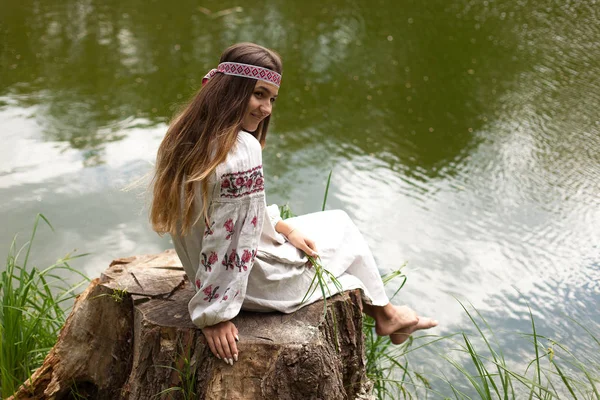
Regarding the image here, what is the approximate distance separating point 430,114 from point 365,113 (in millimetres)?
436

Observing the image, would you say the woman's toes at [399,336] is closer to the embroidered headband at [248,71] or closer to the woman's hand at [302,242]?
the woman's hand at [302,242]

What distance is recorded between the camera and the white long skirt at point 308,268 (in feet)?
6.96

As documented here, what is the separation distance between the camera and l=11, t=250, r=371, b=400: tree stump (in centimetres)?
200

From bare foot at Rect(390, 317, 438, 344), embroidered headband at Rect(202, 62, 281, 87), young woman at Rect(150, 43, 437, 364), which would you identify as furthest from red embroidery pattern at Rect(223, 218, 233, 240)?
bare foot at Rect(390, 317, 438, 344)

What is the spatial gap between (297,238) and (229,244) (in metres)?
0.30

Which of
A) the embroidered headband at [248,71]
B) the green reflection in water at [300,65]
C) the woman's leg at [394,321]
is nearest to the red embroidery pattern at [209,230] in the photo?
the embroidered headband at [248,71]

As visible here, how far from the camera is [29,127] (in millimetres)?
4453

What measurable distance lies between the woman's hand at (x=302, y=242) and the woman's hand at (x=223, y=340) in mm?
340

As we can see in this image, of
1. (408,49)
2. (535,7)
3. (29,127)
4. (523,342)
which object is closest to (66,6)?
(29,127)

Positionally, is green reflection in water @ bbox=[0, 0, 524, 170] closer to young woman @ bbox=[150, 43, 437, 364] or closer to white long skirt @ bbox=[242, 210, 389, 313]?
white long skirt @ bbox=[242, 210, 389, 313]

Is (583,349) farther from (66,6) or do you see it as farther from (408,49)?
(66,6)

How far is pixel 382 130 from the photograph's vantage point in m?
4.67

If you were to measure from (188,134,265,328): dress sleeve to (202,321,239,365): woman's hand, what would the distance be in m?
0.03

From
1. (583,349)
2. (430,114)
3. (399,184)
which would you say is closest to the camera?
(583,349)
